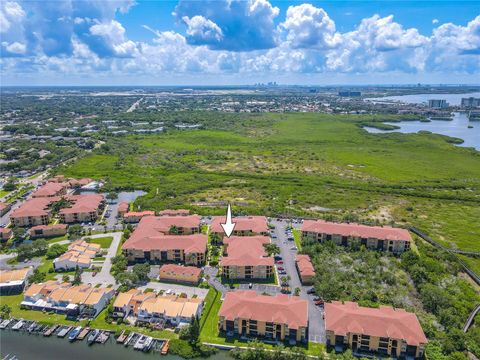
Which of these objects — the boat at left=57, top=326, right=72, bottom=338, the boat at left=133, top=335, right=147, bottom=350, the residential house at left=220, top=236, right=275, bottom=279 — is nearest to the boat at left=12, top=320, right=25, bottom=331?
the boat at left=57, top=326, right=72, bottom=338

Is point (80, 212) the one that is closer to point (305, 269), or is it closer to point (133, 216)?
point (133, 216)

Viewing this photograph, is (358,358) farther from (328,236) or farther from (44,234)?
(44,234)

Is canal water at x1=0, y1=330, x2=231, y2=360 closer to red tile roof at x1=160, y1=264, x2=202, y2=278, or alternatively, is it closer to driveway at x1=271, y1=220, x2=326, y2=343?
driveway at x1=271, y1=220, x2=326, y2=343

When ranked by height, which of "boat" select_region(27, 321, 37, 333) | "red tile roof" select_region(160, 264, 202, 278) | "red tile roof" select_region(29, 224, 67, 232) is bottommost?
"boat" select_region(27, 321, 37, 333)

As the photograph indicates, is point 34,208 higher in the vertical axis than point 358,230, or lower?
higher

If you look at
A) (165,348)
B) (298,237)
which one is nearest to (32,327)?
(165,348)

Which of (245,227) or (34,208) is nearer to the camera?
(245,227)
